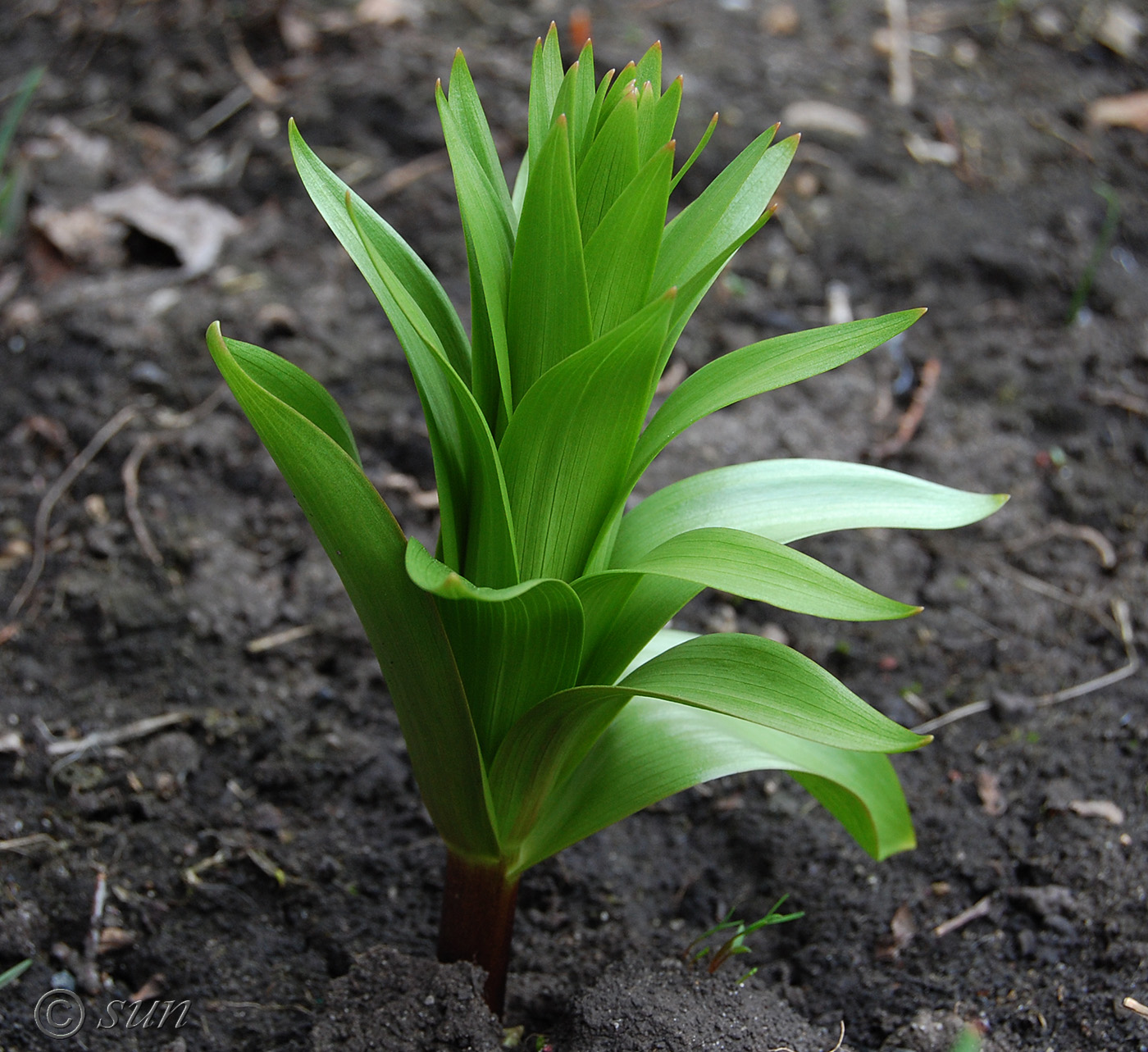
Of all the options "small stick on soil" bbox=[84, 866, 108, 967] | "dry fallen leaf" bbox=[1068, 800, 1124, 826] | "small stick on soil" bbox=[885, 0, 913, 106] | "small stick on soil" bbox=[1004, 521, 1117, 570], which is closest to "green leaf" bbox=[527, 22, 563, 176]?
"small stick on soil" bbox=[84, 866, 108, 967]

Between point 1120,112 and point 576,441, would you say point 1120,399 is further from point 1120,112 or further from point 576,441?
point 576,441

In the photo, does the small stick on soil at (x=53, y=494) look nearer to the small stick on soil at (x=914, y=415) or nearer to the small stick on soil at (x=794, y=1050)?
the small stick on soil at (x=794, y=1050)

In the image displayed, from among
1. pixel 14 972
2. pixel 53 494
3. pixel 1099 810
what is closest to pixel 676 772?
pixel 1099 810

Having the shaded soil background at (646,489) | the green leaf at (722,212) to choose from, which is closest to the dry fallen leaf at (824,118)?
the shaded soil background at (646,489)

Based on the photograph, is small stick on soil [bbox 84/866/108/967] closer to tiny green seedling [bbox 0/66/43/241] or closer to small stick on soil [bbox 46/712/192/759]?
small stick on soil [bbox 46/712/192/759]

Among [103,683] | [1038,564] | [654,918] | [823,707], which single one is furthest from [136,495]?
[1038,564]
